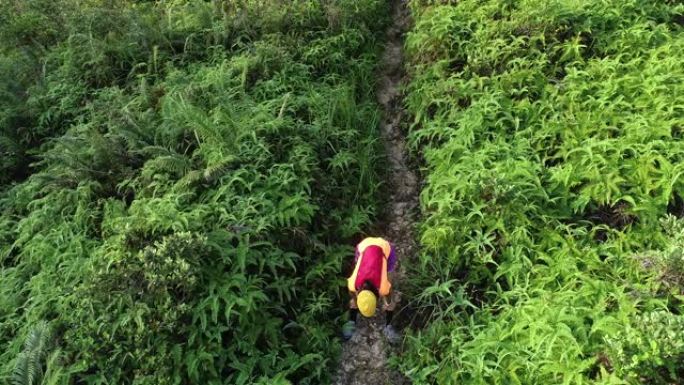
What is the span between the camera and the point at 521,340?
5371mm

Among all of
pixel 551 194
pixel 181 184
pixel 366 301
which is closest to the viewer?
pixel 366 301

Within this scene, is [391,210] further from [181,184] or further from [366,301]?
[181,184]

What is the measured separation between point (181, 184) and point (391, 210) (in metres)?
3.42

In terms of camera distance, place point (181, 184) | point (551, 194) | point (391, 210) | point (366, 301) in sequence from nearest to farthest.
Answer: point (366, 301)
point (551, 194)
point (181, 184)
point (391, 210)

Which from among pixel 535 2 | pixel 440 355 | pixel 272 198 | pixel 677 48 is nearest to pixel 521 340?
pixel 440 355

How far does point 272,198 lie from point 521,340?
382 centimetres

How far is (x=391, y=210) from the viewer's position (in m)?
8.09

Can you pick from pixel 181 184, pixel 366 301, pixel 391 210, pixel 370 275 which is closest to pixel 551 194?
pixel 391 210

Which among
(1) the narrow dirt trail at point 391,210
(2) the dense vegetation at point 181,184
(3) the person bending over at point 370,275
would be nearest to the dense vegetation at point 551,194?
(1) the narrow dirt trail at point 391,210

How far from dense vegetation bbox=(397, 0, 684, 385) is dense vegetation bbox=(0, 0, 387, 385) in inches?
58.4

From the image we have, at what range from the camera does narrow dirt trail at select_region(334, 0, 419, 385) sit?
616 cm

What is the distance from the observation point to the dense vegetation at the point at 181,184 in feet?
18.4

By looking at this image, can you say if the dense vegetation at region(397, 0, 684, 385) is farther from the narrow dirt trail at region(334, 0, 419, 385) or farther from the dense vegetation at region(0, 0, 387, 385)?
the dense vegetation at region(0, 0, 387, 385)

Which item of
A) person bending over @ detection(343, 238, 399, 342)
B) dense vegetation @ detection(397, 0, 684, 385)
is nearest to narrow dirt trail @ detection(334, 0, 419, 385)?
dense vegetation @ detection(397, 0, 684, 385)
